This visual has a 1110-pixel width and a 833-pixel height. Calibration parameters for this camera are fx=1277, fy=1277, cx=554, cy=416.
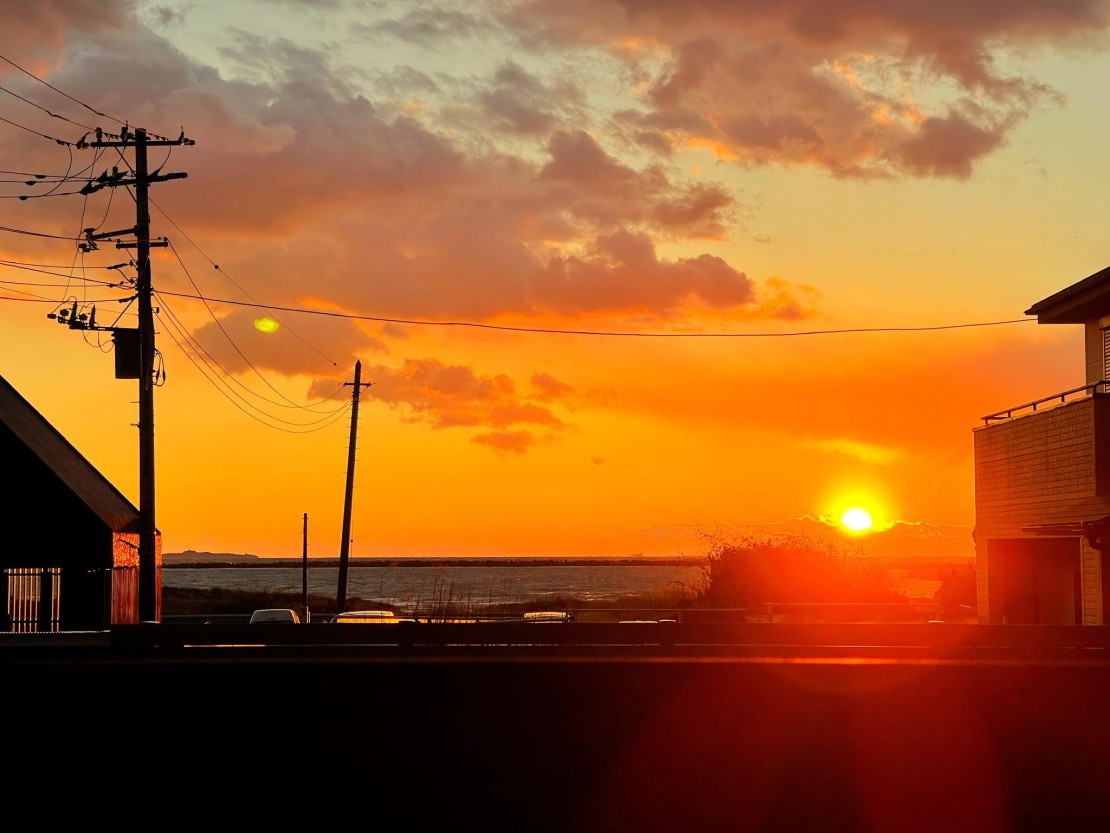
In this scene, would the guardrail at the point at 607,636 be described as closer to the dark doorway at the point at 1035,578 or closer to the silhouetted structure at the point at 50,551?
the dark doorway at the point at 1035,578

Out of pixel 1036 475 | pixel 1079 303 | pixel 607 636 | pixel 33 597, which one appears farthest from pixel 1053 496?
pixel 33 597

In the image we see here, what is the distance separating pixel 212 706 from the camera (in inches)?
545

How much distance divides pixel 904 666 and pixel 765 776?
5.34 meters

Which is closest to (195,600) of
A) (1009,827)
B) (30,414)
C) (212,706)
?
(30,414)

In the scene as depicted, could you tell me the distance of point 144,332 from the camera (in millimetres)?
31125

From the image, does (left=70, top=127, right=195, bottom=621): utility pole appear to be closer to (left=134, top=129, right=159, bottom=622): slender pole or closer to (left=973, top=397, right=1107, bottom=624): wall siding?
(left=134, top=129, right=159, bottom=622): slender pole

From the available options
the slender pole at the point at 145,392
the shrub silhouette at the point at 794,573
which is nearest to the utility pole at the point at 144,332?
the slender pole at the point at 145,392

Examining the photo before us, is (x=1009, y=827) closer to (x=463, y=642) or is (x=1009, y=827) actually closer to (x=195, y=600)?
(x=463, y=642)

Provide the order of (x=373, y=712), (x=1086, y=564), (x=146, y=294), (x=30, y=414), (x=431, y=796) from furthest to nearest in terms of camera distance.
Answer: (x=30, y=414)
(x=146, y=294)
(x=1086, y=564)
(x=373, y=712)
(x=431, y=796)

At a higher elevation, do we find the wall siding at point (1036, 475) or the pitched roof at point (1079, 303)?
the pitched roof at point (1079, 303)

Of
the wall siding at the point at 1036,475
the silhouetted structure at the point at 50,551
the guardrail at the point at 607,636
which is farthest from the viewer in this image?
the silhouetted structure at the point at 50,551

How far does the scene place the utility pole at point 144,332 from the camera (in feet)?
99.8

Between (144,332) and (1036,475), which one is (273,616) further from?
(1036,475)

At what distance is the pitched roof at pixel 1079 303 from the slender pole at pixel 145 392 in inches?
862
